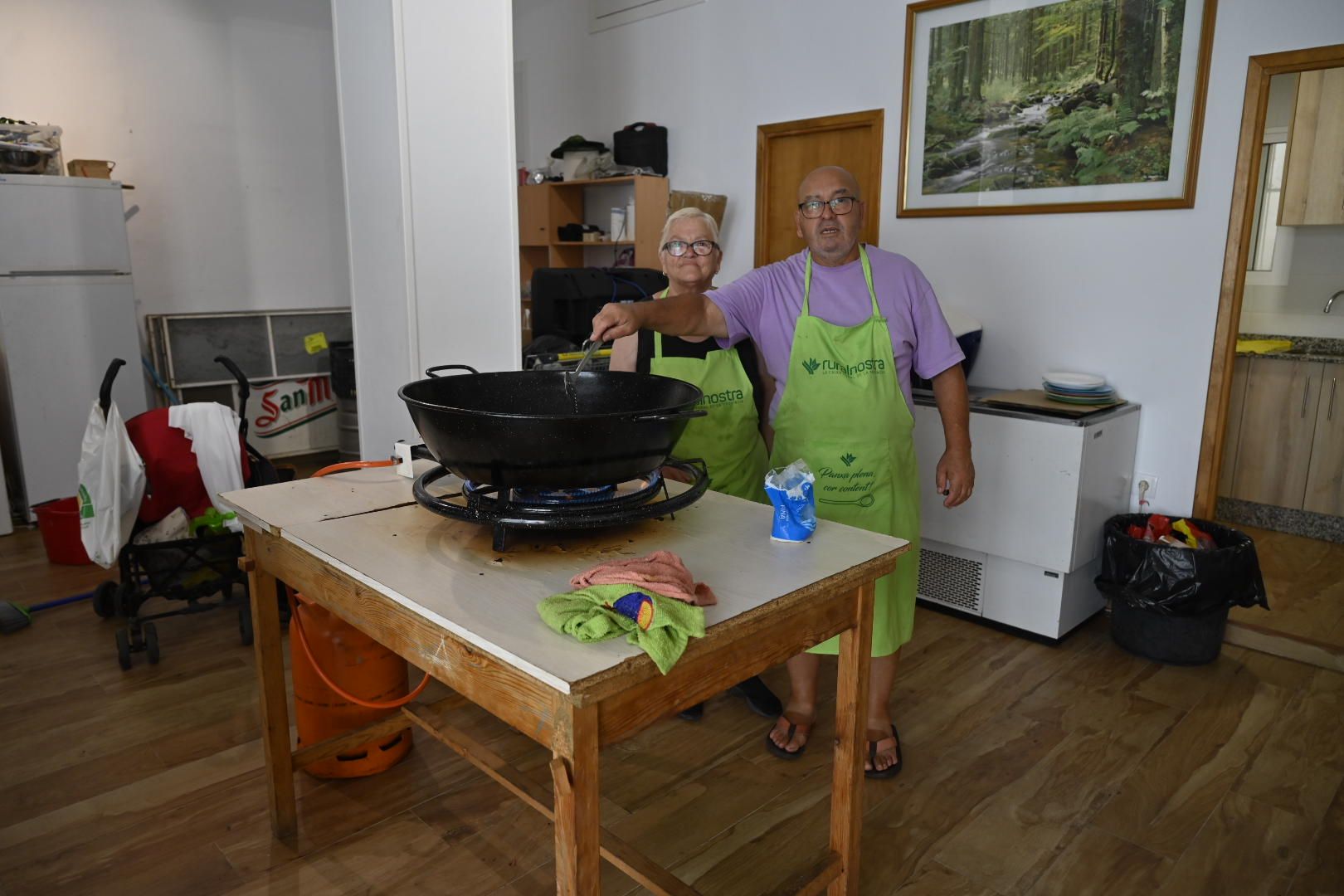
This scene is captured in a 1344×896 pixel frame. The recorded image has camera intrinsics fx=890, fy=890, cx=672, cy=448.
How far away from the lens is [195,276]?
204 inches

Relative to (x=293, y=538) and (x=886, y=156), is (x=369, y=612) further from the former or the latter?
(x=886, y=156)

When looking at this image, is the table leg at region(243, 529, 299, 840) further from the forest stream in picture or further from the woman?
the forest stream in picture

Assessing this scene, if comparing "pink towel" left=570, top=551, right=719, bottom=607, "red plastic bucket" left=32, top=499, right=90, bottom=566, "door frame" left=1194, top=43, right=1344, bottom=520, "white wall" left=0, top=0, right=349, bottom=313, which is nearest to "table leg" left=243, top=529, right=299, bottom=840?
"pink towel" left=570, top=551, right=719, bottom=607

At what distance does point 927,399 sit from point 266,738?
2.48m

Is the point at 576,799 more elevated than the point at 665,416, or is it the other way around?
the point at 665,416

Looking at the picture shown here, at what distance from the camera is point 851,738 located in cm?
147

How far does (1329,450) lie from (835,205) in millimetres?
3502

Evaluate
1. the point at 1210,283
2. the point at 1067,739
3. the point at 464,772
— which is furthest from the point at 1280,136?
the point at 464,772

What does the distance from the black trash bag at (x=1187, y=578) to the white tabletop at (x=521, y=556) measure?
1815 millimetres

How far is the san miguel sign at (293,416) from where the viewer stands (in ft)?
17.7

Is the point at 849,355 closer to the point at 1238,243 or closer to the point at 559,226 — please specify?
the point at 1238,243

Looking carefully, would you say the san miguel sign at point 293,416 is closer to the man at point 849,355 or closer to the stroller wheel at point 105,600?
the stroller wheel at point 105,600

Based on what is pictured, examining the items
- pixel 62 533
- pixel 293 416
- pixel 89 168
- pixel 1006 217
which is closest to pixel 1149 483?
pixel 1006 217

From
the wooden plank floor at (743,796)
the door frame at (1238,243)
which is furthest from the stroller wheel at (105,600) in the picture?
the door frame at (1238,243)
